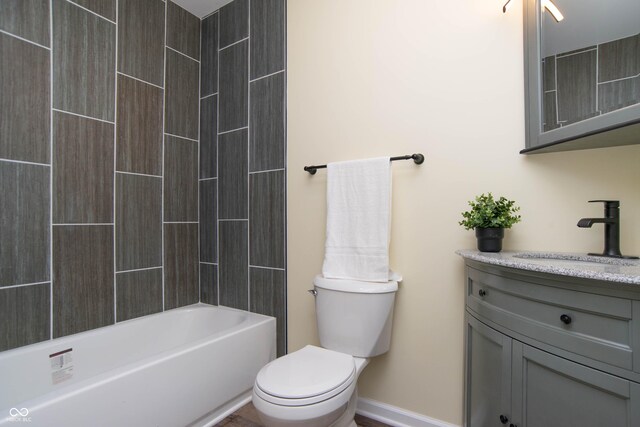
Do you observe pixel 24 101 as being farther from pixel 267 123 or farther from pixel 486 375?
pixel 486 375

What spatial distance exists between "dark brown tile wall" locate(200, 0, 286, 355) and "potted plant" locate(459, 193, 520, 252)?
1112 millimetres

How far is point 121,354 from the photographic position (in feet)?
5.64

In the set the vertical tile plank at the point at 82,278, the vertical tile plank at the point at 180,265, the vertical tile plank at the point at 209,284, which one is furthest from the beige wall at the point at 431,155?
the vertical tile plank at the point at 82,278

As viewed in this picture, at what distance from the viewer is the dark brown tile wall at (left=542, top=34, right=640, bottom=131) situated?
930mm

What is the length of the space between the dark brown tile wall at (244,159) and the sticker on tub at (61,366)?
2.78ft

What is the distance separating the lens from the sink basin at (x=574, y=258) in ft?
3.24

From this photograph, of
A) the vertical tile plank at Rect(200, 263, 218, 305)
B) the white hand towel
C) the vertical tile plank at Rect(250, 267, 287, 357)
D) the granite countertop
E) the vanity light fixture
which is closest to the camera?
the granite countertop

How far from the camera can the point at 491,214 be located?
3.91ft

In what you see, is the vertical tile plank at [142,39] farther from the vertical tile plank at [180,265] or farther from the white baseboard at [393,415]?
the white baseboard at [393,415]

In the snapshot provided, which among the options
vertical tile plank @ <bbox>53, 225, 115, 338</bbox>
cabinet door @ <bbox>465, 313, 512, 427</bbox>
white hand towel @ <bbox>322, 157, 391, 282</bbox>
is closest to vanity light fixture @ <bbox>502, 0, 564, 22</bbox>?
white hand towel @ <bbox>322, 157, 391, 282</bbox>

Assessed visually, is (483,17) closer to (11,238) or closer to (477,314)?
(477,314)

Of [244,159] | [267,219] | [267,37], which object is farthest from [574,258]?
[267,37]

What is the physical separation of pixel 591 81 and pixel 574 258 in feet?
2.05

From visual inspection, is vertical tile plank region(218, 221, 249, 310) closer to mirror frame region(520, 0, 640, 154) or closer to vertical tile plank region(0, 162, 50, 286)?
vertical tile plank region(0, 162, 50, 286)
